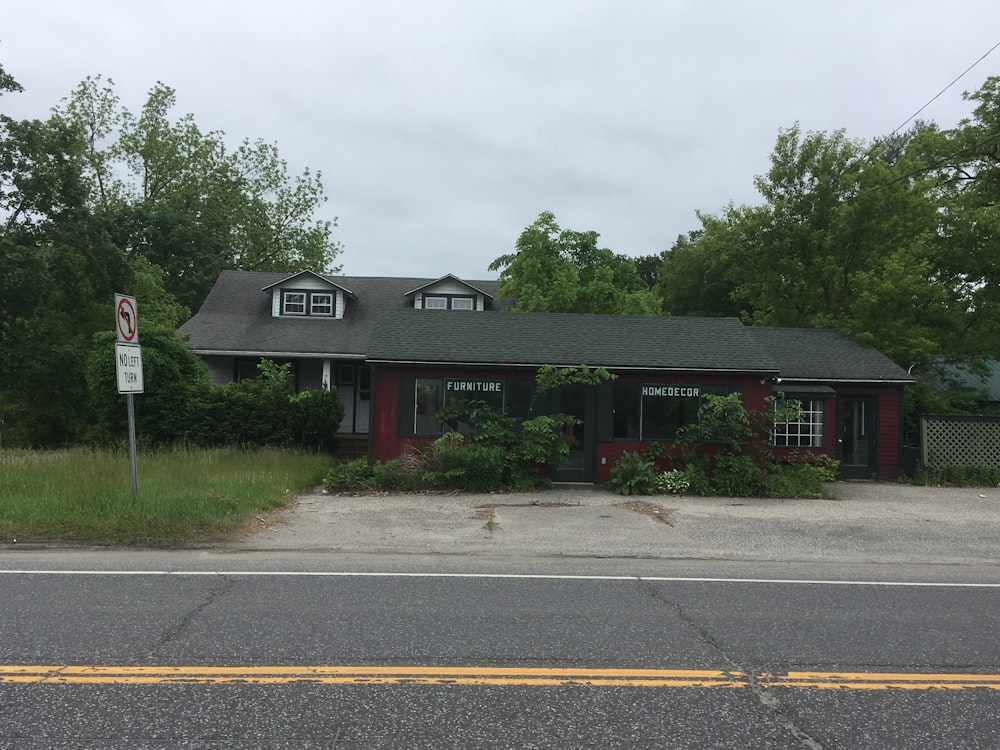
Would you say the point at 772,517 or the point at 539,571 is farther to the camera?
the point at 772,517

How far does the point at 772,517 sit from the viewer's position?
40.0 ft

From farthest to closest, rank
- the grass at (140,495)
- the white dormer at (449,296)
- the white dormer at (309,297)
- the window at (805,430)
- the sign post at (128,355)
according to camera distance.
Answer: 1. the white dormer at (449,296)
2. the white dormer at (309,297)
3. the window at (805,430)
4. the sign post at (128,355)
5. the grass at (140,495)

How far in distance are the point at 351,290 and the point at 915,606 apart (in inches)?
962

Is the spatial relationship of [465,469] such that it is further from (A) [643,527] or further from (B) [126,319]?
(B) [126,319]

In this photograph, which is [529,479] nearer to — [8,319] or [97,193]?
[8,319]

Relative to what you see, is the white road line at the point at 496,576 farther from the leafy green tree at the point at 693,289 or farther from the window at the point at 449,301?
the leafy green tree at the point at 693,289

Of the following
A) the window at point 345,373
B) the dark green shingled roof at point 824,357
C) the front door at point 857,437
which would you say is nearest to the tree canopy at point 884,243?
the dark green shingled roof at point 824,357

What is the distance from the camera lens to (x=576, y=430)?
53.0 ft

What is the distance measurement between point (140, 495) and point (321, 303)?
16458 mm

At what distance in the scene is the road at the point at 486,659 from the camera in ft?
12.4

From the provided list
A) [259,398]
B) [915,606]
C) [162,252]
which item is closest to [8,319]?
[259,398]

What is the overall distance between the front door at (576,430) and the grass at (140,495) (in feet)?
17.6

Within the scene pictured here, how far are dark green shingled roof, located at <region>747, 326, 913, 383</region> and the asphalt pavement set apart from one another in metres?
3.90

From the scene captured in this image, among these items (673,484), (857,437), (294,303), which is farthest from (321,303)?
(857,437)
